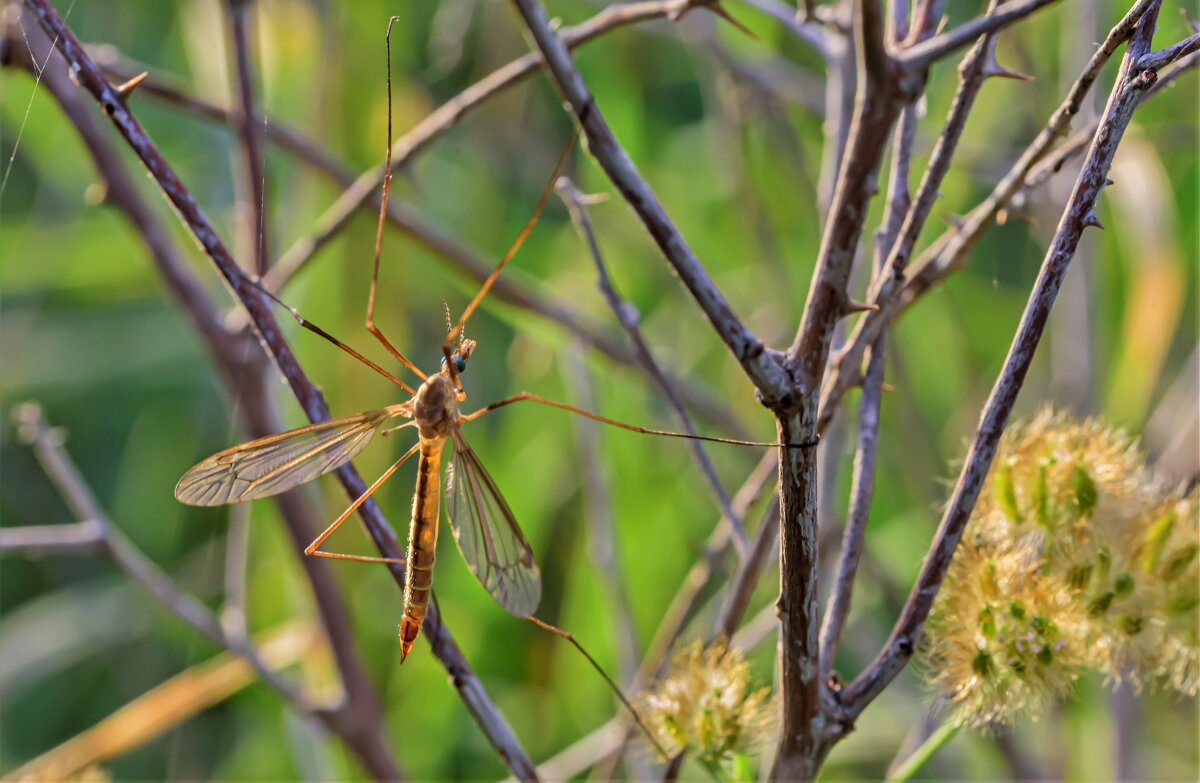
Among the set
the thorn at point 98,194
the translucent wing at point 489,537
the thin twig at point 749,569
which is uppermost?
the thorn at point 98,194

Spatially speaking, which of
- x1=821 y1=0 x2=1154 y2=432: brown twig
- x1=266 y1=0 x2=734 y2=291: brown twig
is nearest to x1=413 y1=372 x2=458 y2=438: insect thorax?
x1=266 y1=0 x2=734 y2=291: brown twig

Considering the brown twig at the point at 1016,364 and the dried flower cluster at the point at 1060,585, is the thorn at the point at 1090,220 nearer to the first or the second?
the brown twig at the point at 1016,364

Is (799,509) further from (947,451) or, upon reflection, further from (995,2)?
(947,451)

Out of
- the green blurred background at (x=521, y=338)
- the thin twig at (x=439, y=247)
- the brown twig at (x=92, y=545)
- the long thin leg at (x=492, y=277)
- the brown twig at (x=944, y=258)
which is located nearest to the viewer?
the brown twig at (x=944, y=258)

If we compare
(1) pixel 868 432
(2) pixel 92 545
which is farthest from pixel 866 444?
(2) pixel 92 545

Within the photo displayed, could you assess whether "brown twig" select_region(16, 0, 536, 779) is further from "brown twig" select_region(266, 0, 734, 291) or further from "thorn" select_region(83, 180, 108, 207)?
"thorn" select_region(83, 180, 108, 207)

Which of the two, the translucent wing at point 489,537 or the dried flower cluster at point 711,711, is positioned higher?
the translucent wing at point 489,537

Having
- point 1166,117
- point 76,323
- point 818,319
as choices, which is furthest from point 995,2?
point 76,323

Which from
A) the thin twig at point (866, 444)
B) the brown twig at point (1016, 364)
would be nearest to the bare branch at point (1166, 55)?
the brown twig at point (1016, 364)
